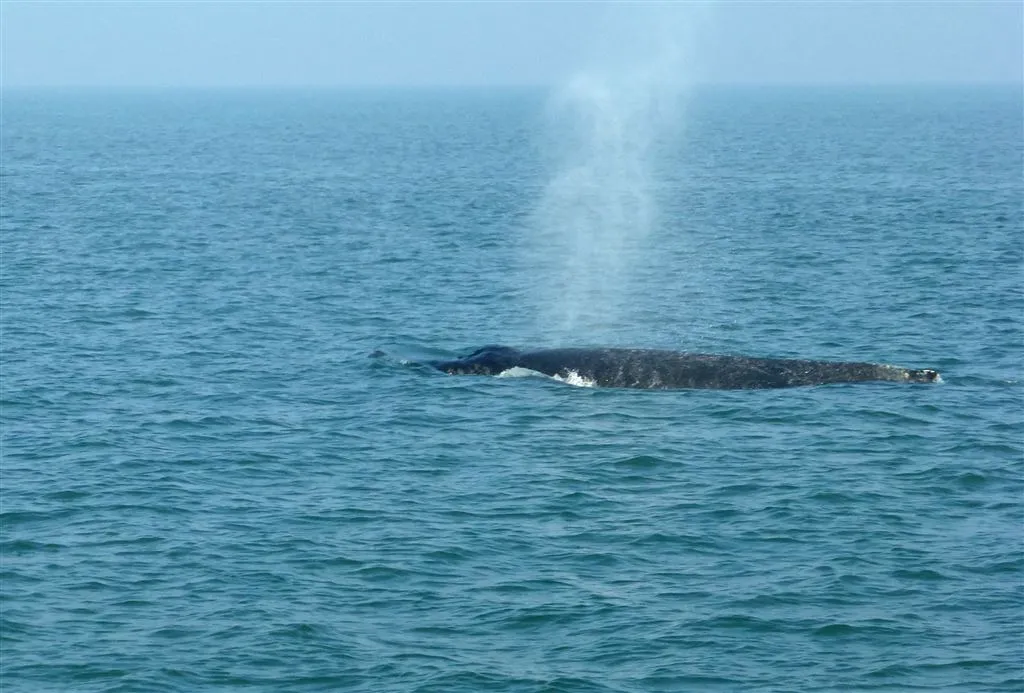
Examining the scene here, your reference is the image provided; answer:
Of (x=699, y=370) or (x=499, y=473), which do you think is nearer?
(x=499, y=473)

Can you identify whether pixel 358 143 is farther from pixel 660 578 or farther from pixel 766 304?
pixel 660 578

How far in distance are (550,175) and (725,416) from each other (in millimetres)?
75347

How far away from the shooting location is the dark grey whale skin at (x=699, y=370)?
35844mm

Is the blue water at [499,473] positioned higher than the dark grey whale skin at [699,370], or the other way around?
the dark grey whale skin at [699,370]

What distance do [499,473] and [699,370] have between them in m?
8.38

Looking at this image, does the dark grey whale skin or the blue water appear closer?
the blue water

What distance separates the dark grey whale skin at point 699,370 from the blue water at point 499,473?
2.66 feet

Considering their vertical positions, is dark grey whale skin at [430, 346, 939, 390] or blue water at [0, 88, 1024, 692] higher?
dark grey whale skin at [430, 346, 939, 390]

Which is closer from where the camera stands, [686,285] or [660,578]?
[660,578]

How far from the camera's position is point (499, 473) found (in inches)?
1166

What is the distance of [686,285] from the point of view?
174 feet

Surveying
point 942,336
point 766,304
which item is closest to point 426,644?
point 942,336

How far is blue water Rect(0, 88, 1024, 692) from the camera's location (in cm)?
2123

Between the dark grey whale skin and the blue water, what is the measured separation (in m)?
0.81
